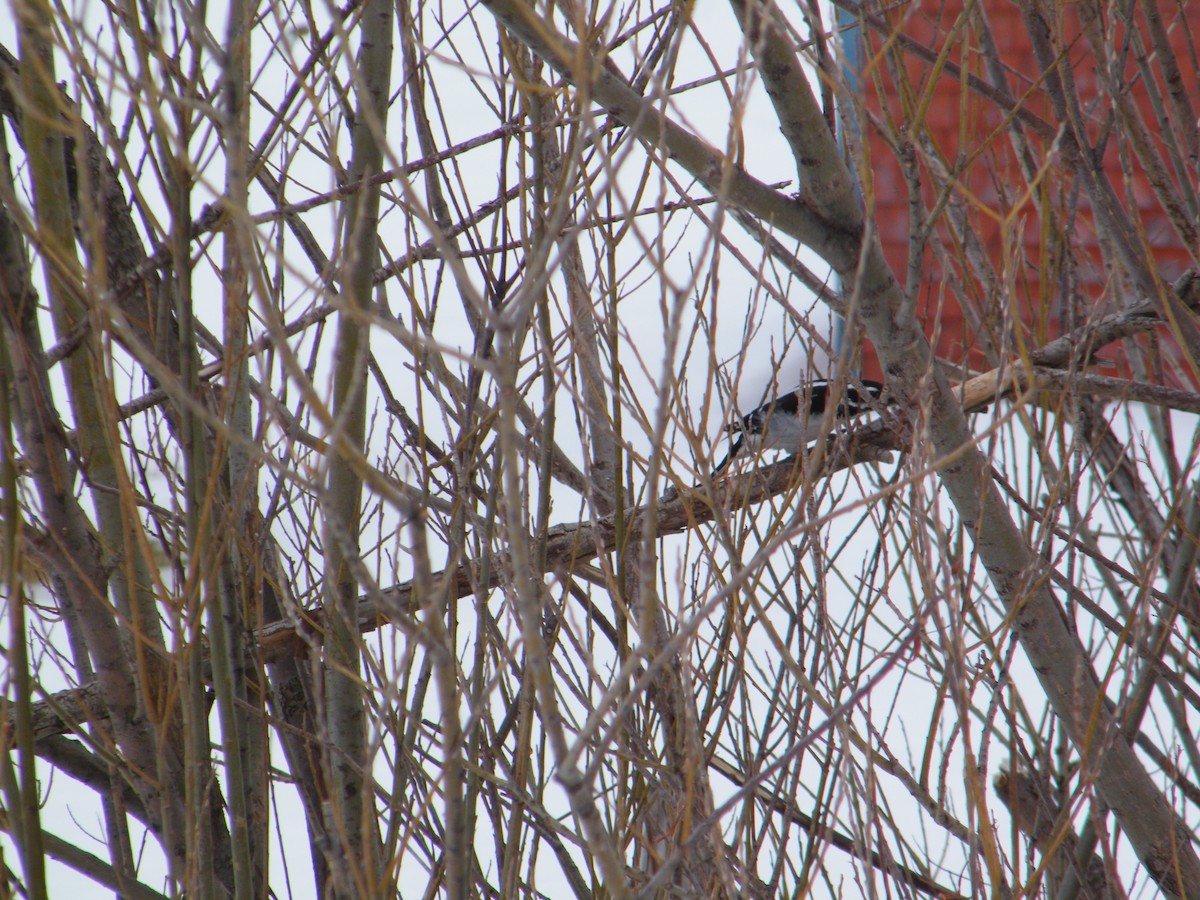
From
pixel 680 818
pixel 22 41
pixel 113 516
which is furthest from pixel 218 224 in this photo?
pixel 680 818

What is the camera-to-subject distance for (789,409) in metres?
1.67

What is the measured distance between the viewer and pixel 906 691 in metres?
2.64

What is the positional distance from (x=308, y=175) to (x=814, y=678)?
233 cm

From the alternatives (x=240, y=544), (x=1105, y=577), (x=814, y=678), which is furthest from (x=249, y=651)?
(x=1105, y=577)

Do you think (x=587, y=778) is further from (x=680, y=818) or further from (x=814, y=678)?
(x=814, y=678)

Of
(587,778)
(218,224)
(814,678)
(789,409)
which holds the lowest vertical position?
(587,778)

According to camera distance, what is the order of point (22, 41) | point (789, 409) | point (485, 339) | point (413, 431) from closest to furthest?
point (22, 41), point (485, 339), point (413, 431), point (789, 409)

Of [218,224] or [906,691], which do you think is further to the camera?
[906,691]

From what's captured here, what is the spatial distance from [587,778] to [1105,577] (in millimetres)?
1025

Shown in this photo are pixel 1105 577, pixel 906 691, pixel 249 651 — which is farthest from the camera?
pixel 906 691

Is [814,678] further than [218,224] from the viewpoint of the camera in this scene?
Yes

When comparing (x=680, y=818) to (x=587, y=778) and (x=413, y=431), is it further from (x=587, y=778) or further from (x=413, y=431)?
(x=413, y=431)

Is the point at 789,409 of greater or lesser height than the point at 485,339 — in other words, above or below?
above

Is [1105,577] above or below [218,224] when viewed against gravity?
below
